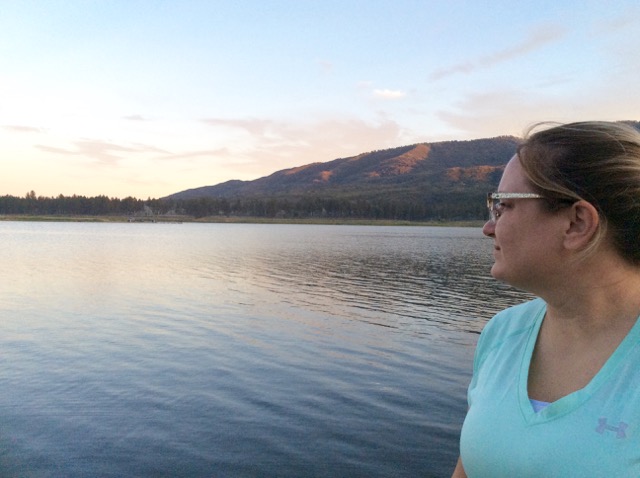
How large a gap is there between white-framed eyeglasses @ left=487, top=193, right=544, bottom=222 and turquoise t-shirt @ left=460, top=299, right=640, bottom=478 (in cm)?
54

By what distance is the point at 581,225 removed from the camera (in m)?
2.11

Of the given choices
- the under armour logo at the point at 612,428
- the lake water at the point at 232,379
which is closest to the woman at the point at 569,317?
the under armour logo at the point at 612,428

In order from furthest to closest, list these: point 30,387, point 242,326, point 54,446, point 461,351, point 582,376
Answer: point 242,326
point 461,351
point 30,387
point 54,446
point 582,376

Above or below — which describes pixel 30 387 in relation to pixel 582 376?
below

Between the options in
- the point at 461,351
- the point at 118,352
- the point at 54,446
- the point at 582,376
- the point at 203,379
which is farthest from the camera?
the point at 461,351

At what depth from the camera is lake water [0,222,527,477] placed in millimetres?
10109

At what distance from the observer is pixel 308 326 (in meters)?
22.5

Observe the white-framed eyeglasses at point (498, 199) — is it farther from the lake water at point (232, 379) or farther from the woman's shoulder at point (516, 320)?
the lake water at point (232, 379)

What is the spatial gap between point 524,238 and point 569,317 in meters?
0.35

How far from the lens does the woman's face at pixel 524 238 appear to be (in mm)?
2193

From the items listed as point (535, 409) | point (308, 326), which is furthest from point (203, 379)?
point (535, 409)

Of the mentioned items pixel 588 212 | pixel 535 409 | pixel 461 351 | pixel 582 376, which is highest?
pixel 588 212

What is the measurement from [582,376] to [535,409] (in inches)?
8.2

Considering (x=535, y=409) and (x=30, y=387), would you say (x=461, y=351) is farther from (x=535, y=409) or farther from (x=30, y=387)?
(x=535, y=409)
